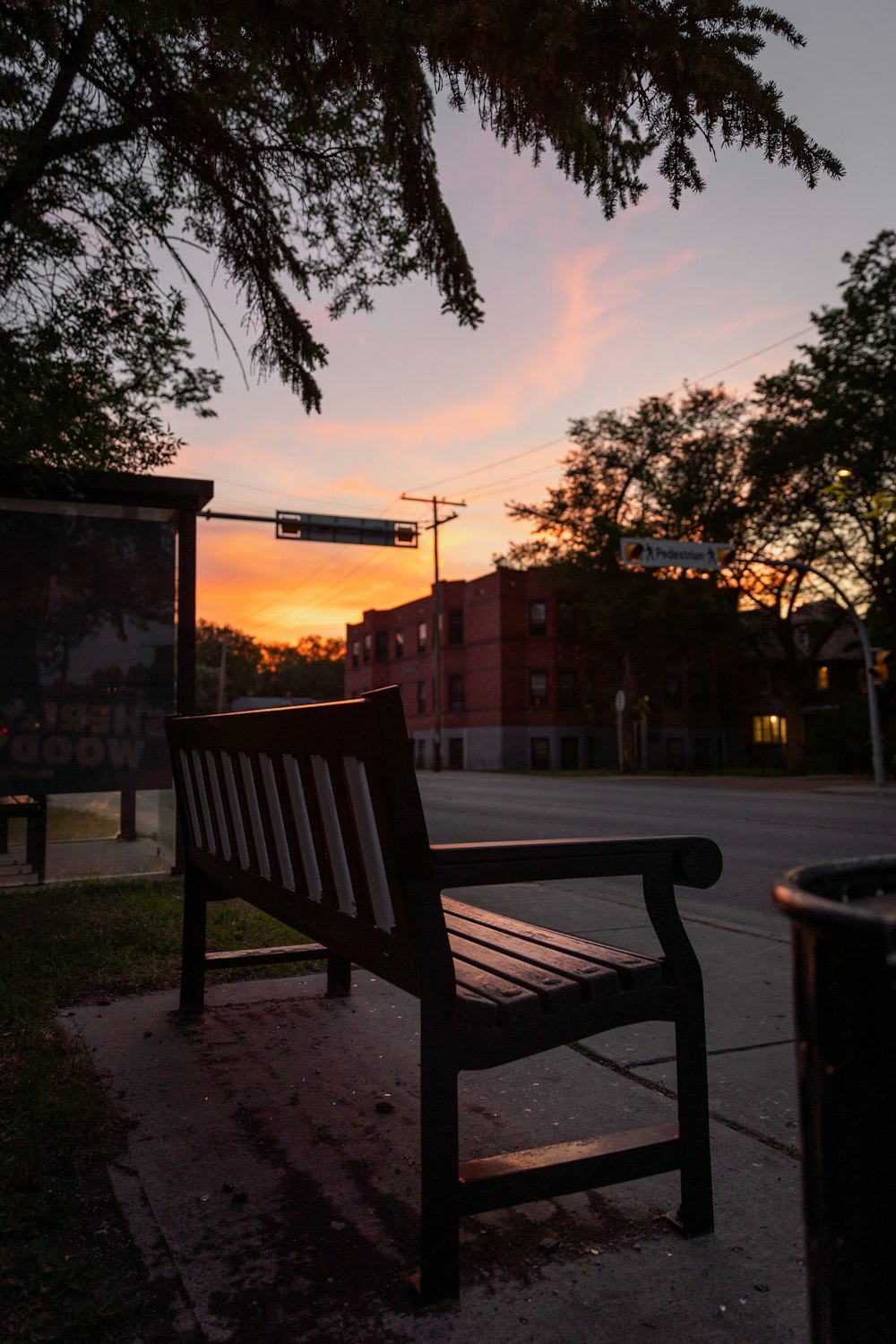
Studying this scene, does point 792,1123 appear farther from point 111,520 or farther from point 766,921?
point 111,520

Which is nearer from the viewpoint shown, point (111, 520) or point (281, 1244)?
point (281, 1244)

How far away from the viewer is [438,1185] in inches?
79.5

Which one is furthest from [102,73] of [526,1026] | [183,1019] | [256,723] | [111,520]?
[526,1026]

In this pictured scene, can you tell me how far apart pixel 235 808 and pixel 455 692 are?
56784 millimetres

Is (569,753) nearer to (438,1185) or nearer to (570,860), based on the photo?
(570,860)

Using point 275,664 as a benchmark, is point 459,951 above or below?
below

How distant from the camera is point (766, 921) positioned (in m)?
6.72

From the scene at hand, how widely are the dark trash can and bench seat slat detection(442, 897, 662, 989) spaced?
118 centimetres

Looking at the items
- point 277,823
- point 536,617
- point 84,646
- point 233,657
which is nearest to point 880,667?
point 84,646

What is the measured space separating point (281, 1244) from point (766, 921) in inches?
205

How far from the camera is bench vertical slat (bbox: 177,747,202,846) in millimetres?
4109

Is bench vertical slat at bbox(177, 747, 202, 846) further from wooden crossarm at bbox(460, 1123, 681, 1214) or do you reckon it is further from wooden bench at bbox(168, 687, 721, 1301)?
wooden crossarm at bbox(460, 1123, 681, 1214)

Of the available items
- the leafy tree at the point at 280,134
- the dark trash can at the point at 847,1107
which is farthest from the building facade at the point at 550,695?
the dark trash can at the point at 847,1107

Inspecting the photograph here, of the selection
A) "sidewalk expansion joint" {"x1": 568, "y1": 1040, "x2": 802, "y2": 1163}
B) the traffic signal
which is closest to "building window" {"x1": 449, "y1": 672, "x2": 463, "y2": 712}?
the traffic signal
